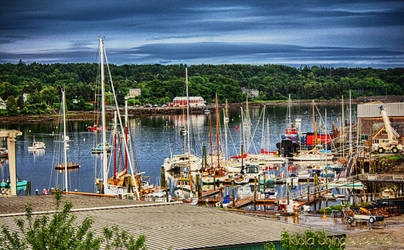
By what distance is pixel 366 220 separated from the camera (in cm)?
3666

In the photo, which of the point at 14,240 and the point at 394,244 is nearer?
the point at 14,240

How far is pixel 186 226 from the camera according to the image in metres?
24.9

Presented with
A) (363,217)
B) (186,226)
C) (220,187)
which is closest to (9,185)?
(220,187)

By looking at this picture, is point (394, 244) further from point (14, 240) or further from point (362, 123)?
point (362, 123)

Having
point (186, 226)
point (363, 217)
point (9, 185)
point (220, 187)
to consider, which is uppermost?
point (186, 226)

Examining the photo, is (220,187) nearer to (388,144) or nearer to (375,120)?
(388,144)

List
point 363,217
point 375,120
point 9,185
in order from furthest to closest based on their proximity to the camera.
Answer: point 375,120 < point 9,185 < point 363,217

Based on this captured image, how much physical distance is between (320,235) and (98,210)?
982 cm

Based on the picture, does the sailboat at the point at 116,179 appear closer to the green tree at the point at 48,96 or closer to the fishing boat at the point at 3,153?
the fishing boat at the point at 3,153

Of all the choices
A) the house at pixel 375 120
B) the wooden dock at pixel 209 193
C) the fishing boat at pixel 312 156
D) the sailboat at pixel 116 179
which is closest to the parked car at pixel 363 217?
the sailboat at pixel 116 179

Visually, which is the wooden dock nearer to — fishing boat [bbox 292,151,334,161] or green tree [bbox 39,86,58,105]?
fishing boat [bbox 292,151,334,161]

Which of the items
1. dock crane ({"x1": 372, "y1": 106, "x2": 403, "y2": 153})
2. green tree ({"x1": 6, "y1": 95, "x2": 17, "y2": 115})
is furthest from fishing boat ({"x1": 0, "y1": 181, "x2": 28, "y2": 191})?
green tree ({"x1": 6, "y1": 95, "x2": 17, "y2": 115})

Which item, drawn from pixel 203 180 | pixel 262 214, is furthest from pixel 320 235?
pixel 203 180

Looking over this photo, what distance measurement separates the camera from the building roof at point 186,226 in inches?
910
